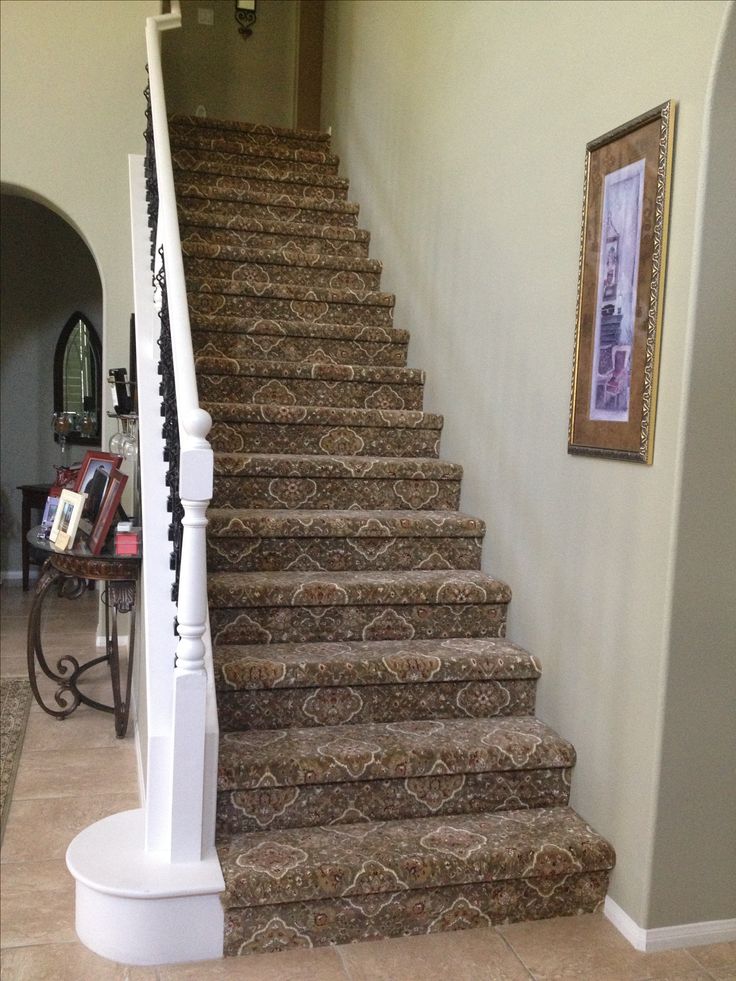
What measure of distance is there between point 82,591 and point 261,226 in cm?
222

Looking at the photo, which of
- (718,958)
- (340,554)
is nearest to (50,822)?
(340,554)

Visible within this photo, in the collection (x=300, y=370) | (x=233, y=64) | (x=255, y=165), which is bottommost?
(x=300, y=370)

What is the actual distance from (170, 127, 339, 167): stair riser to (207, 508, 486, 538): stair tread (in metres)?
3.05

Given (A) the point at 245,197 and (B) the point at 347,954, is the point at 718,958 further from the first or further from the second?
A: (A) the point at 245,197

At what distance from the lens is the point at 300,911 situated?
2.54m

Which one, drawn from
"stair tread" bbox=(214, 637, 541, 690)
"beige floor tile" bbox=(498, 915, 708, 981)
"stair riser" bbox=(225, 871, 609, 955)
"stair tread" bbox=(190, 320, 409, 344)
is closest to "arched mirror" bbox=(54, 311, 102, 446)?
"stair tread" bbox=(190, 320, 409, 344)

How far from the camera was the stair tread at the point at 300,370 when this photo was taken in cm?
412

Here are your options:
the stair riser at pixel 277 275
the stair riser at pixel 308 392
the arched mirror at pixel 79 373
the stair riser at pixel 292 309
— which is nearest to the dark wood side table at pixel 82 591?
the stair riser at pixel 308 392

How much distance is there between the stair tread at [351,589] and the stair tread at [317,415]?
0.79 m

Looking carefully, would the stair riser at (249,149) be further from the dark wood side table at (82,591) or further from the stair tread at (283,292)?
the dark wood side table at (82,591)

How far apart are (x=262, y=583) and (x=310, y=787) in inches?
29.2

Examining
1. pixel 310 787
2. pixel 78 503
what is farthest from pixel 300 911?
pixel 78 503

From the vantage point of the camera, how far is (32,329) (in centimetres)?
747

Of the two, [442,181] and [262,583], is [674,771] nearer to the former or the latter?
[262,583]
